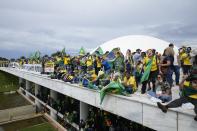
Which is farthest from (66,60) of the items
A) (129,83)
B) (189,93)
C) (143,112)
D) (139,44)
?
(139,44)

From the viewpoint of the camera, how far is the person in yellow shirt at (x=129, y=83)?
844cm

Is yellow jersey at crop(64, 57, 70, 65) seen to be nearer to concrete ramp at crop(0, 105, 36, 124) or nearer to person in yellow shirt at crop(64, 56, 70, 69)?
person in yellow shirt at crop(64, 56, 70, 69)

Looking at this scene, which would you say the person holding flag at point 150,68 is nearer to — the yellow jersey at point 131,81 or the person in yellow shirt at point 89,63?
the yellow jersey at point 131,81

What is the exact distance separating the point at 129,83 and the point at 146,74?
2.77 ft

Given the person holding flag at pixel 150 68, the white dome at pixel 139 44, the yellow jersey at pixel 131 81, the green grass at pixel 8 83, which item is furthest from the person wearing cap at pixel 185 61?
the green grass at pixel 8 83

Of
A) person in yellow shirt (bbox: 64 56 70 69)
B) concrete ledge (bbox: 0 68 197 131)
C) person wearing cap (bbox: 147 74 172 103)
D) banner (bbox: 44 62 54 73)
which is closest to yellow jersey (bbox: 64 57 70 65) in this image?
person in yellow shirt (bbox: 64 56 70 69)

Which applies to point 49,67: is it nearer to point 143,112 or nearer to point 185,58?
point 185,58

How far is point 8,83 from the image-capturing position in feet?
139

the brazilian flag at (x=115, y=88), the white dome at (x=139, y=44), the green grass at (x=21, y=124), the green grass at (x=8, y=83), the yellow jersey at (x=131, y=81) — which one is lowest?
the green grass at (x=21, y=124)

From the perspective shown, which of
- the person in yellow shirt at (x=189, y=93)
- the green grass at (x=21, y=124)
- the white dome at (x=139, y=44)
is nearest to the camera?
the person in yellow shirt at (x=189, y=93)

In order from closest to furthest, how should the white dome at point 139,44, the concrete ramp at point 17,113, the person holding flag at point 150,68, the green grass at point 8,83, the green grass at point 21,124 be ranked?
the person holding flag at point 150,68, the green grass at point 21,124, the concrete ramp at point 17,113, the white dome at point 139,44, the green grass at point 8,83

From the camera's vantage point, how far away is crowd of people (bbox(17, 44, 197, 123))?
229 inches

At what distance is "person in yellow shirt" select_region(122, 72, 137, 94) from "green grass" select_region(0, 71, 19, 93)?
3245cm

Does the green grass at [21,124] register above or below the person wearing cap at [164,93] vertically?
below
